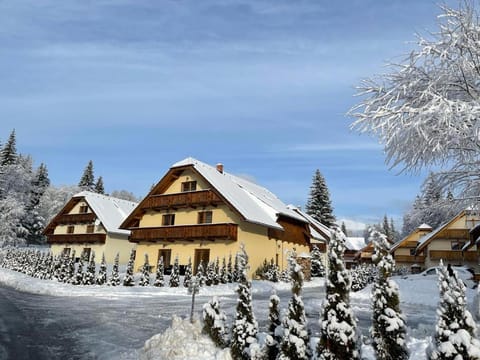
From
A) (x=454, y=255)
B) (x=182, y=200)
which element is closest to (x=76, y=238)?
(x=182, y=200)

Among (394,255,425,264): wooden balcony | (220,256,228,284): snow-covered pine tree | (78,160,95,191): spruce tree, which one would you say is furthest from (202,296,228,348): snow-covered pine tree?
(78,160,95,191): spruce tree

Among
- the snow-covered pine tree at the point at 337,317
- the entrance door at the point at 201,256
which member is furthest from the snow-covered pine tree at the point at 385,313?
the entrance door at the point at 201,256

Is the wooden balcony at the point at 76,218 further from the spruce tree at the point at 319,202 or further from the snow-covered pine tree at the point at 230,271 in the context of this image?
the spruce tree at the point at 319,202

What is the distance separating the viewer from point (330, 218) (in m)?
56.7

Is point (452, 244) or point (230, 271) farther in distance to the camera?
point (452, 244)

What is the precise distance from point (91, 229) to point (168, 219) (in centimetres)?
1495

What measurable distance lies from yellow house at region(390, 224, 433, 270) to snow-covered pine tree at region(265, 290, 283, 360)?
1904 inches

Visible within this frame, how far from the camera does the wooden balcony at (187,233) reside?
94.6 ft

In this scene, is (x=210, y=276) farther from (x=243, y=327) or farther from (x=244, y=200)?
(x=243, y=327)

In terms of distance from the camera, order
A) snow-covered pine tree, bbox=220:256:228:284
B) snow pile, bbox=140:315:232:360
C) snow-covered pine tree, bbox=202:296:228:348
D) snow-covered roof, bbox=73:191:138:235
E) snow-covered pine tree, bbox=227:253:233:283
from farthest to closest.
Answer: snow-covered roof, bbox=73:191:138:235, snow-covered pine tree, bbox=227:253:233:283, snow-covered pine tree, bbox=220:256:228:284, snow-covered pine tree, bbox=202:296:228:348, snow pile, bbox=140:315:232:360

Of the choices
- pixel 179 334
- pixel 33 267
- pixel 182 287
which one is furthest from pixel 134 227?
pixel 179 334

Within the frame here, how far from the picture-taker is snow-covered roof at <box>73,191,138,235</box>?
4244 cm

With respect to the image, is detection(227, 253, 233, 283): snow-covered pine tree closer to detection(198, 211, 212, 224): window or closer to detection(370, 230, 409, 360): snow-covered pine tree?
detection(198, 211, 212, 224): window

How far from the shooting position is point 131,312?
49.1 feet
